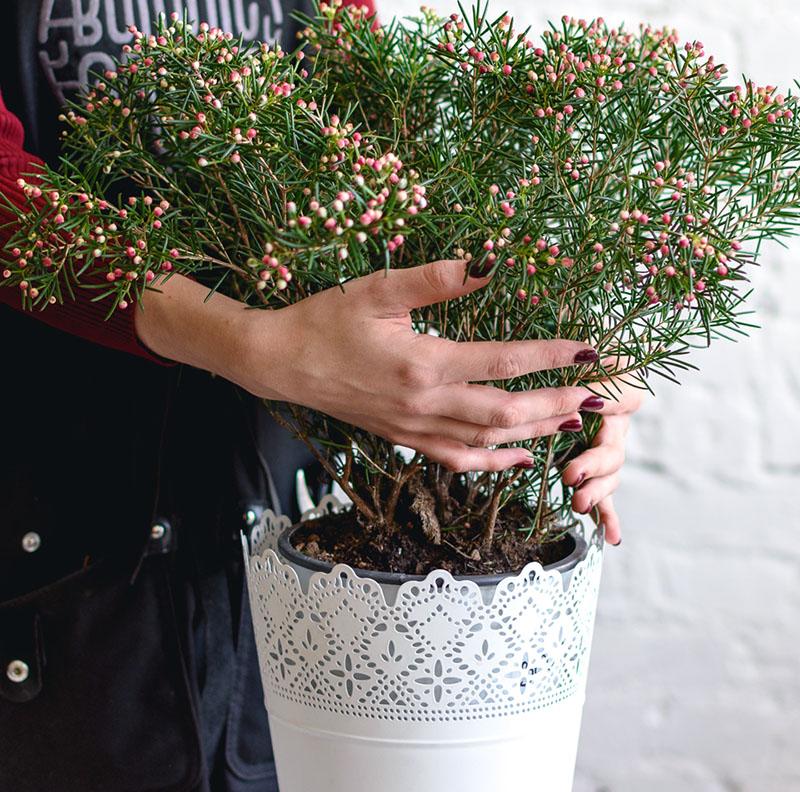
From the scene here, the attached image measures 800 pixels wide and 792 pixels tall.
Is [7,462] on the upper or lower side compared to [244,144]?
lower

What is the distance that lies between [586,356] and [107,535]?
50 centimetres

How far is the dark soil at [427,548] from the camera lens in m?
0.67

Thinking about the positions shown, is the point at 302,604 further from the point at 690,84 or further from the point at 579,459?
the point at 690,84

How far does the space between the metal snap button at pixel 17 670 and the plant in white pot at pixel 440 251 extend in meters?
0.28

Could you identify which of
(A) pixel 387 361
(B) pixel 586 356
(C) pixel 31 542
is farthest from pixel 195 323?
(C) pixel 31 542

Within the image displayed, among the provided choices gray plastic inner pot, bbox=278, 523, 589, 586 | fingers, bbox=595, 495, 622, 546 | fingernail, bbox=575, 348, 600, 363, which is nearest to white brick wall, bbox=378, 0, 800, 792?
fingers, bbox=595, 495, 622, 546

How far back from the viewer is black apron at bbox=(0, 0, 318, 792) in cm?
88

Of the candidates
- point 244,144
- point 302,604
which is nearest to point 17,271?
point 244,144

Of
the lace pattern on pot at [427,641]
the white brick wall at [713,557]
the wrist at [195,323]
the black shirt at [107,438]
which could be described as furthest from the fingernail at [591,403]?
the white brick wall at [713,557]

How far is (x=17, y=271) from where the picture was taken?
601 millimetres

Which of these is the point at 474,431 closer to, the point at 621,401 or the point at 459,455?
the point at 459,455

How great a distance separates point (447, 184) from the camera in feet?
1.99

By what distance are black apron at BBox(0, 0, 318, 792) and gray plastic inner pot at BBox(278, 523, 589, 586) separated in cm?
21

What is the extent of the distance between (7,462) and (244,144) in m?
0.46
